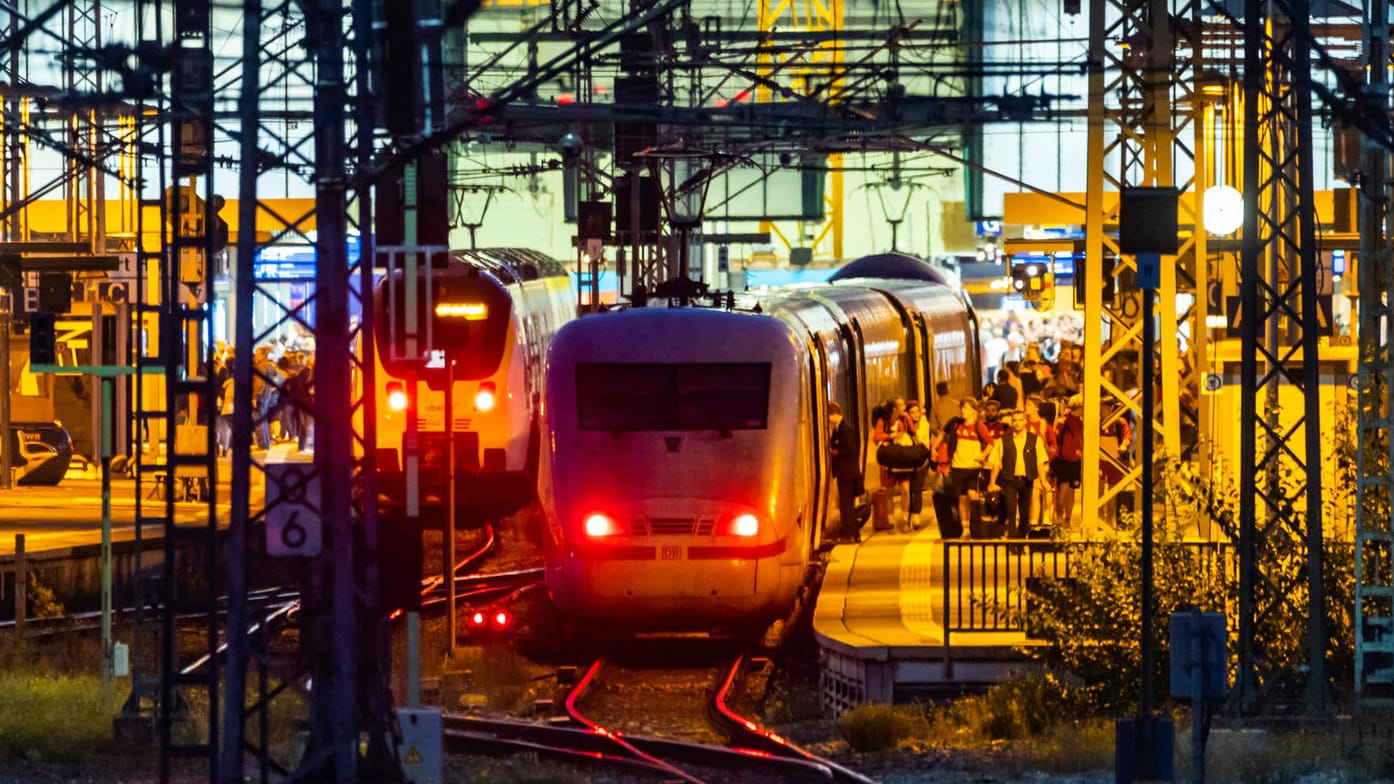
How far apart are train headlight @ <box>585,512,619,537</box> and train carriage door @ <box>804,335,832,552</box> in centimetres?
187

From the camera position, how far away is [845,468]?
2541cm

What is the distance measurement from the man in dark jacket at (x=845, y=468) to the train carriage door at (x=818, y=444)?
78 cm

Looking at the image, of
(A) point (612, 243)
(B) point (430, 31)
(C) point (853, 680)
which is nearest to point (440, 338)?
(B) point (430, 31)

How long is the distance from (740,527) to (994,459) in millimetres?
5916

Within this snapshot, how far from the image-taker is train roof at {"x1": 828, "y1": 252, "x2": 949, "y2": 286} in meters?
41.0

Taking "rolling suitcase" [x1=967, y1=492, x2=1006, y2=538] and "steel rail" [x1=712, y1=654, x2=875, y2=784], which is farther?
"rolling suitcase" [x1=967, y1=492, x2=1006, y2=538]

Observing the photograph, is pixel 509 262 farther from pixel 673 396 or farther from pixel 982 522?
pixel 673 396

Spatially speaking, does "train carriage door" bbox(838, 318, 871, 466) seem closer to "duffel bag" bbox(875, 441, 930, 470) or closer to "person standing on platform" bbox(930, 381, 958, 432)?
"duffel bag" bbox(875, 441, 930, 470)

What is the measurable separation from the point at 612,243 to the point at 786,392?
14.4m

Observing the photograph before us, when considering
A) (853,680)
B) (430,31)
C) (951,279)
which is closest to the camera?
(430,31)

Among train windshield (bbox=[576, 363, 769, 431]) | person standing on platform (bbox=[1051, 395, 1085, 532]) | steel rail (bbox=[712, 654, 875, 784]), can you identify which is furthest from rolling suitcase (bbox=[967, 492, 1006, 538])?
steel rail (bbox=[712, 654, 875, 784])

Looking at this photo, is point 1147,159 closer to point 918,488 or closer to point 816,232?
point 918,488

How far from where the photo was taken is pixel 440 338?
1470 centimetres

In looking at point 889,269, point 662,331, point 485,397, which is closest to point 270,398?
point 485,397
